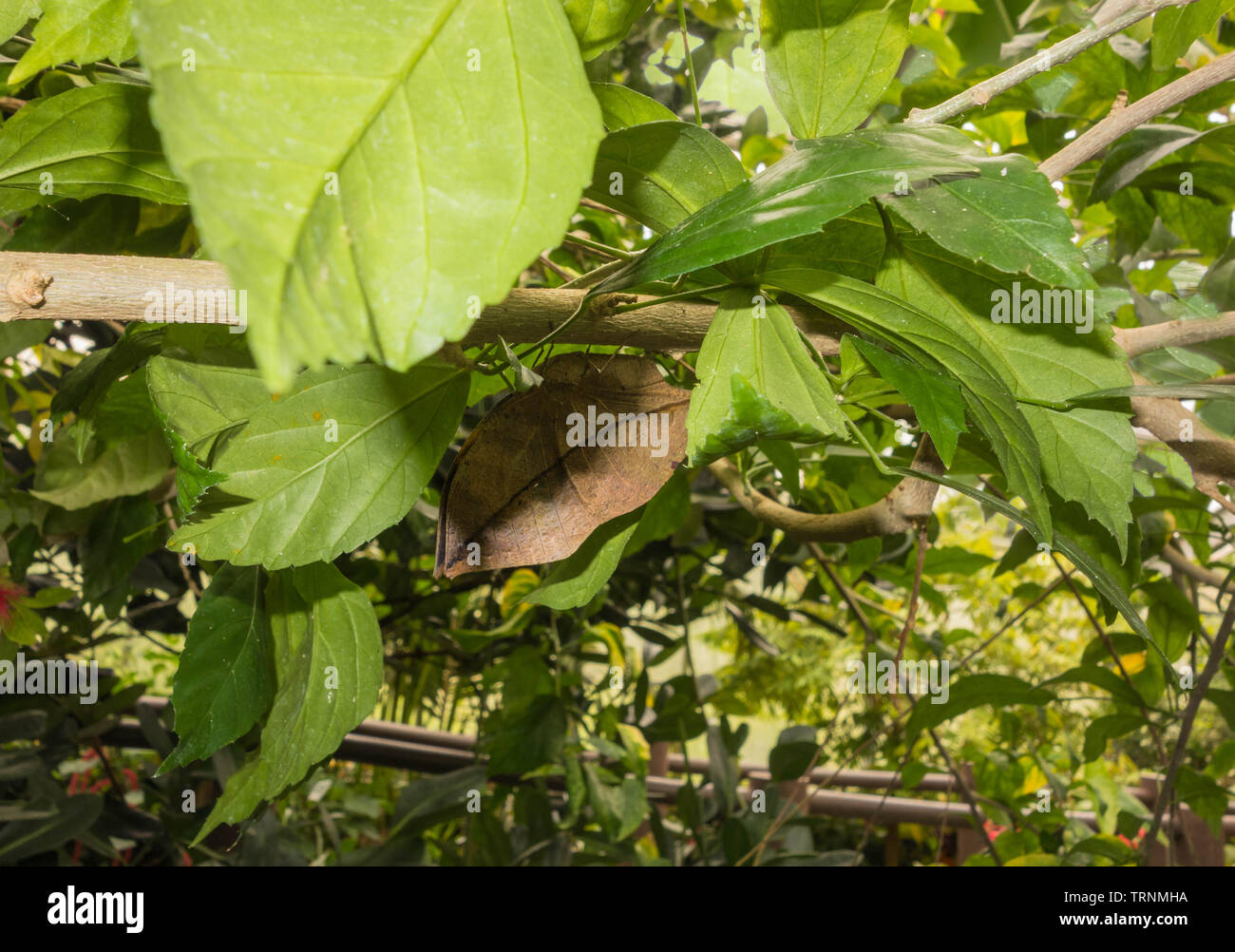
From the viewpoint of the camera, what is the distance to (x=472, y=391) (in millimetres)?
341

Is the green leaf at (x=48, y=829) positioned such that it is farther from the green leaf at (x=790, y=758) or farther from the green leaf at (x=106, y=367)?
the green leaf at (x=790, y=758)

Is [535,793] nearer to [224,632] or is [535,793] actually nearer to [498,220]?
[224,632]

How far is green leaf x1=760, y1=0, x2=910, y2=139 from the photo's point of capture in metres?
0.26

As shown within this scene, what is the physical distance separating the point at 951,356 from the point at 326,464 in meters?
0.19

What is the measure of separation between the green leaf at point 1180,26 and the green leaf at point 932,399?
25cm

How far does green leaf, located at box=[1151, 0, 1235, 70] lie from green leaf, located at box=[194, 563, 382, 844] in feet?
1.37

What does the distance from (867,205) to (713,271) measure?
0.05 metres

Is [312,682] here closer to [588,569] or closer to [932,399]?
[588,569]

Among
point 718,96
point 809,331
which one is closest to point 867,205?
point 809,331

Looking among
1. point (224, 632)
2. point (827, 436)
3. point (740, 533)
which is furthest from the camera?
point (740, 533)

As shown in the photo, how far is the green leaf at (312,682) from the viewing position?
0.29 m

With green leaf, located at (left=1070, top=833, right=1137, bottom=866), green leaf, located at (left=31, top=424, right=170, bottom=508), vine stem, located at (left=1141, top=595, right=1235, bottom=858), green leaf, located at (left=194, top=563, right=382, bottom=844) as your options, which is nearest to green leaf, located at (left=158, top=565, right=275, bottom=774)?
green leaf, located at (left=194, top=563, right=382, bottom=844)

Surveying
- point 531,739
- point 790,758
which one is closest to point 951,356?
point 531,739

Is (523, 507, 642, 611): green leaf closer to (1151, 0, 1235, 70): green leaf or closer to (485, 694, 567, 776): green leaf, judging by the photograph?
(1151, 0, 1235, 70): green leaf
